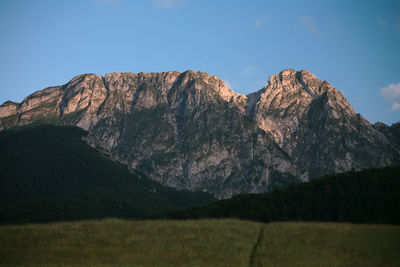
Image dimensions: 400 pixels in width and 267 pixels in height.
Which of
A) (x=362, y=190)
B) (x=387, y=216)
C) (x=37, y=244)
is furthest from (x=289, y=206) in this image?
(x=37, y=244)

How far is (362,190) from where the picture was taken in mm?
129375

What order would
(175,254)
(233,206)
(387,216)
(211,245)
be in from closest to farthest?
(175,254) < (211,245) < (387,216) < (233,206)

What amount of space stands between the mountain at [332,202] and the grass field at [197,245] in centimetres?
5074

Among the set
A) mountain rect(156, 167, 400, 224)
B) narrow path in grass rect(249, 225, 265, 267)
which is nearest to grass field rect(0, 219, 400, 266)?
narrow path in grass rect(249, 225, 265, 267)

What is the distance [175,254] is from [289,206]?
9610 cm

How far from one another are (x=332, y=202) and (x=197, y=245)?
8750 centimetres

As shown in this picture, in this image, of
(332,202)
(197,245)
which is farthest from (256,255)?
(332,202)

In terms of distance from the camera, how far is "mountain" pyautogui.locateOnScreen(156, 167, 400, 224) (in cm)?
11438

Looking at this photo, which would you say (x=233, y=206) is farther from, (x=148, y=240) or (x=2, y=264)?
(x=2, y=264)

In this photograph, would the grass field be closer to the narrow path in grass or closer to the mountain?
the narrow path in grass

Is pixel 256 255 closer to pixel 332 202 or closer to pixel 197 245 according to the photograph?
pixel 197 245

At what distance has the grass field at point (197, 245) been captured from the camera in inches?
1913

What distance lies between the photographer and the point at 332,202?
130000 mm

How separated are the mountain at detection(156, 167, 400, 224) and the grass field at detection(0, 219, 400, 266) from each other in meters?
50.7
